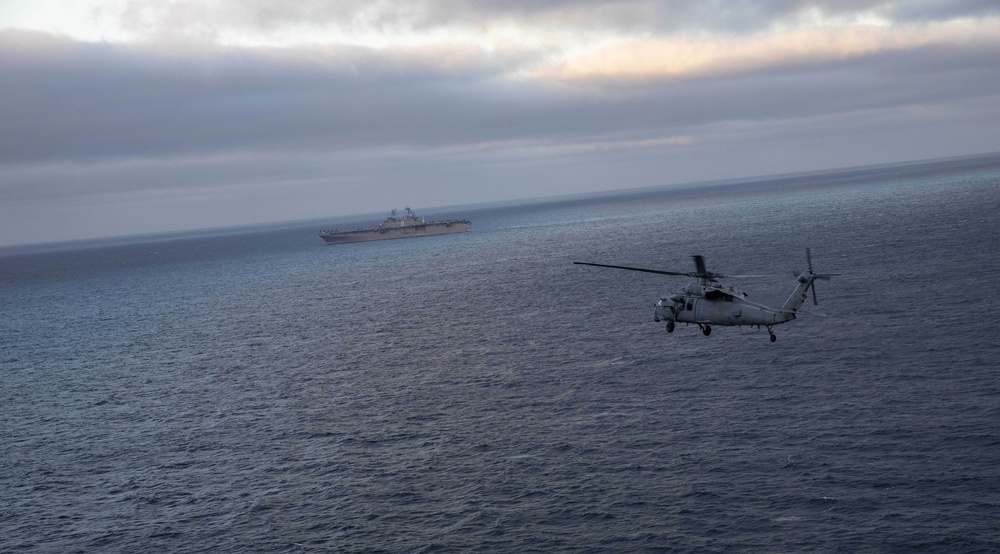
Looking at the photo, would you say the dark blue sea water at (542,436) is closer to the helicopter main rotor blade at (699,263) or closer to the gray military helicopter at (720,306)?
the gray military helicopter at (720,306)

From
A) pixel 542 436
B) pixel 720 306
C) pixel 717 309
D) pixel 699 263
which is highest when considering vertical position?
pixel 699 263

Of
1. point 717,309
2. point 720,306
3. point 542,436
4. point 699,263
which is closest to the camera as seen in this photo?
point 699,263

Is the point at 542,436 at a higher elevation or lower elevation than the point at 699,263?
lower

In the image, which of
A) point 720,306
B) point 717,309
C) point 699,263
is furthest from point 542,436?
point 699,263

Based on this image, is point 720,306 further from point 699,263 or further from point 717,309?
point 699,263

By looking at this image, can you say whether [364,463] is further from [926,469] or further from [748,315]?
[926,469]

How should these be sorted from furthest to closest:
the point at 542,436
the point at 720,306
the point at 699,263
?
the point at 542,436 → the point at 720,306 → the point at 699,263

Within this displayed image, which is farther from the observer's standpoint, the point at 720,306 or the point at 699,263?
the point at 720,306

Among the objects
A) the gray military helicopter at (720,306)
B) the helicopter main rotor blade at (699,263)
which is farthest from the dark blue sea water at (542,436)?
the helicopter main rotor blade at (699,263)

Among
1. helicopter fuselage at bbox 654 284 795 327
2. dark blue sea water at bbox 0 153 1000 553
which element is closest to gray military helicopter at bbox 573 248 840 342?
helicopter fuselage at bbox 654 284 795 327
